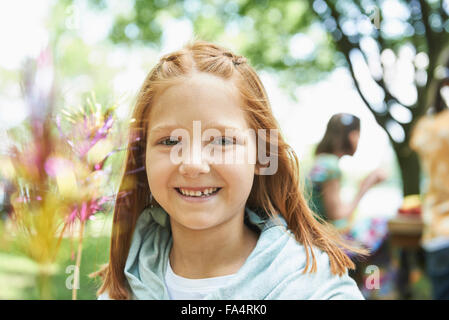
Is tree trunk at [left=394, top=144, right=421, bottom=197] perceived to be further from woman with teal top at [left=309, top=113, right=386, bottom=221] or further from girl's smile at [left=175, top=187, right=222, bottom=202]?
girl's smile at [left=175, top=187, right=222, bottom=202]

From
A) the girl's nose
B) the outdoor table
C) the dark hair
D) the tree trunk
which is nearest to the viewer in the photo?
the girl's nose

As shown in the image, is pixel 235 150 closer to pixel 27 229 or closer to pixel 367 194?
pixel 27 229

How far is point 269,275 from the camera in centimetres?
51

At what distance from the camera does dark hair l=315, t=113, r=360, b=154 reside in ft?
2.88

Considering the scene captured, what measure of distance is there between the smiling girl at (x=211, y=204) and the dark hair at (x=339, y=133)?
306 millimetres

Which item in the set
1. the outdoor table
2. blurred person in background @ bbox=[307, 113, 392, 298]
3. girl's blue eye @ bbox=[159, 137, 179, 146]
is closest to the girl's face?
girl's blue eye @ bbox=[159, 137, 179, 146]

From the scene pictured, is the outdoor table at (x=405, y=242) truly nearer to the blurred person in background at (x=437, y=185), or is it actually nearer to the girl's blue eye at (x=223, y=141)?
the blurred person in background at (x=437, y=185)

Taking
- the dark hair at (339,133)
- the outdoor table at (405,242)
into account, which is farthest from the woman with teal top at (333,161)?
the outdoor table at (405,242)

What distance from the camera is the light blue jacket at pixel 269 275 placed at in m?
0.51

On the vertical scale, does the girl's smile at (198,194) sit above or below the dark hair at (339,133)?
below

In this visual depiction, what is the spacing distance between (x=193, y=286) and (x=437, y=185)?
0.97m

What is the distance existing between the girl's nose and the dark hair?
1.47 ft

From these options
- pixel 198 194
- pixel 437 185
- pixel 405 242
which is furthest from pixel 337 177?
pixel 405 242
